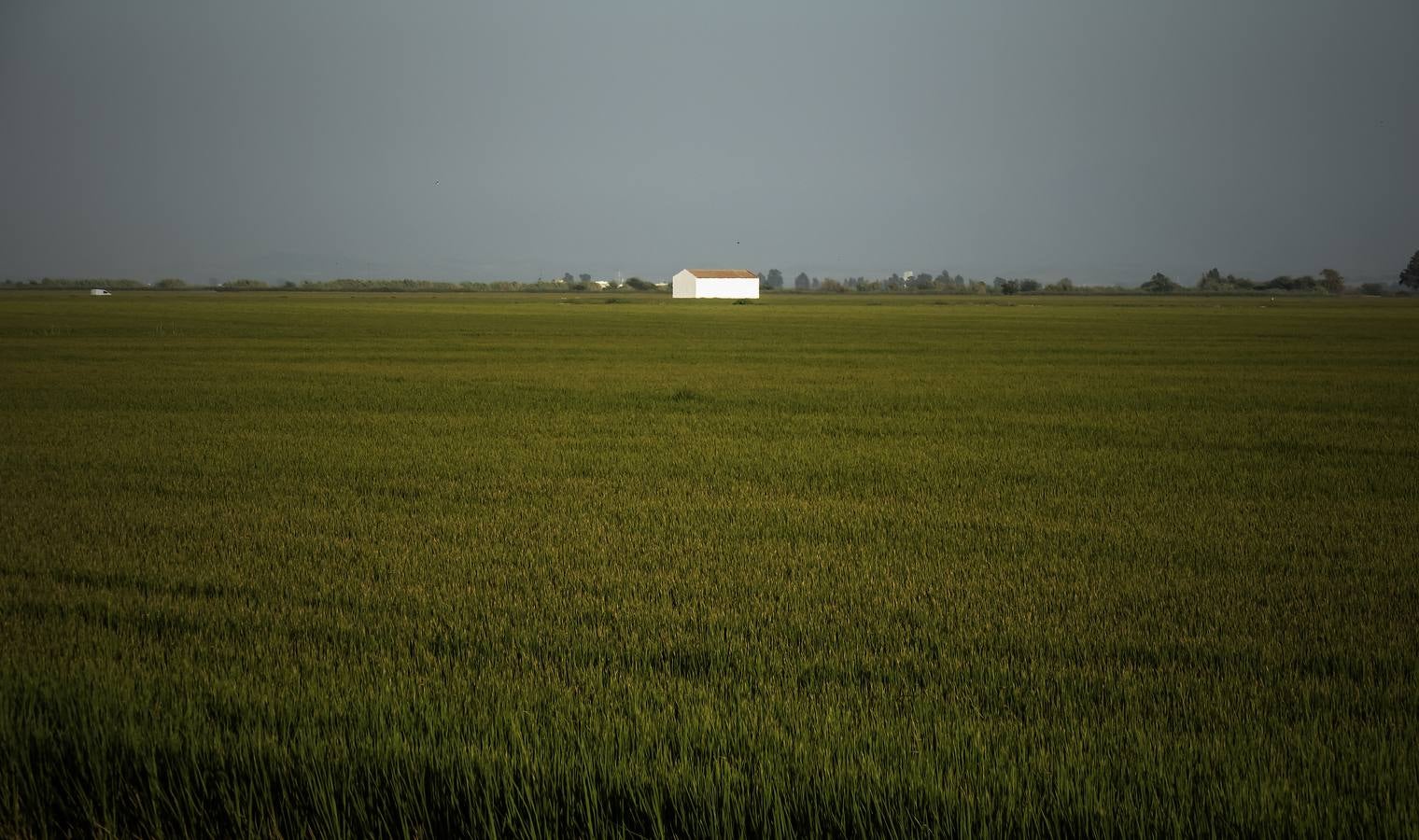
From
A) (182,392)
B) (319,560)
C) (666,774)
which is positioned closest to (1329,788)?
(666,774)

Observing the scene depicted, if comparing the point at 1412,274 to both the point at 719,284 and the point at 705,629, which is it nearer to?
the point at 719,284

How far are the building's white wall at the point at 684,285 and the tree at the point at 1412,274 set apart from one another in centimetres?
12467

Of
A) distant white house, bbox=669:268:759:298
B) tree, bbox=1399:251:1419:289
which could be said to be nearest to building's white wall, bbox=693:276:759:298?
distant white house, bbox=669:268:759:298

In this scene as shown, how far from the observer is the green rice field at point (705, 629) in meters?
4.26

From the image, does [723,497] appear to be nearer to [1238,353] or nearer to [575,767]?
[575,767]

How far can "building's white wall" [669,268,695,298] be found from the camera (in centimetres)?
13962

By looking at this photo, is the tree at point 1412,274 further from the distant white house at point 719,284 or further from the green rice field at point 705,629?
the green rice field at point 705,629

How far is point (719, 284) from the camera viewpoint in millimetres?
137375

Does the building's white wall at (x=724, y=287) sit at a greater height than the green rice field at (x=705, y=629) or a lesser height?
greater

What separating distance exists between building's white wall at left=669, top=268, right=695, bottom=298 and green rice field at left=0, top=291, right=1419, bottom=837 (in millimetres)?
122622

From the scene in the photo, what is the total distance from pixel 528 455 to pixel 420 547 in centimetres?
566

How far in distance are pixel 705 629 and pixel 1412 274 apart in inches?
8446

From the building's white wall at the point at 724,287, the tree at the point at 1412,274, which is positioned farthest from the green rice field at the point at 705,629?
the tree at the point at 1412,274

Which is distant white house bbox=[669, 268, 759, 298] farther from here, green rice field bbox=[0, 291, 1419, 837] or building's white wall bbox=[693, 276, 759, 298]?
green rice field bbox=[0, 291, 1419, 837]
